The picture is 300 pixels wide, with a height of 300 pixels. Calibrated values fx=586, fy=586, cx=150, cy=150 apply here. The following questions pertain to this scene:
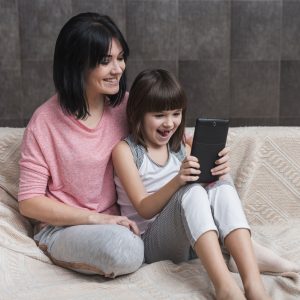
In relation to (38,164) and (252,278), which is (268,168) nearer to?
(252,278)

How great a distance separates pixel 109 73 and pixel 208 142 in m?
0.33

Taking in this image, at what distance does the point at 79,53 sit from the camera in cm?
149

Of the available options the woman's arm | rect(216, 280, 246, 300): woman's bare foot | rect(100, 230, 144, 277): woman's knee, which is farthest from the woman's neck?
rect(216, 280, 246, 300): woman's bare foot

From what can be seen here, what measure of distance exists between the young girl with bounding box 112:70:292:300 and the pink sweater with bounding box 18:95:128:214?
56mm

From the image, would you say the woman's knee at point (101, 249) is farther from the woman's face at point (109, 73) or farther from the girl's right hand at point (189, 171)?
→ the woman's face at point (109, 73)

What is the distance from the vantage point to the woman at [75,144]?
57.8 inches

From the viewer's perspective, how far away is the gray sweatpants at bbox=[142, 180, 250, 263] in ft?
4.38

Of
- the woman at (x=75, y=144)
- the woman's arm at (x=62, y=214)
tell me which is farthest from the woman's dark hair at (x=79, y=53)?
the woman's arm at (x=62, y=214)

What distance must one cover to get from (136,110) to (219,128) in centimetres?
27

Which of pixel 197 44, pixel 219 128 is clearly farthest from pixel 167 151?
pixel 197 44

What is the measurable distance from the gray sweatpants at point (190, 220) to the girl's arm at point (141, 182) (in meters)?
0.02

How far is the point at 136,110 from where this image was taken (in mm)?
1552

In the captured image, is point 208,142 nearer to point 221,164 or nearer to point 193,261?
point 221,164

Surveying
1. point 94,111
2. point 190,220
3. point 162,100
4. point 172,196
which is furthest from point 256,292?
point 94,111
